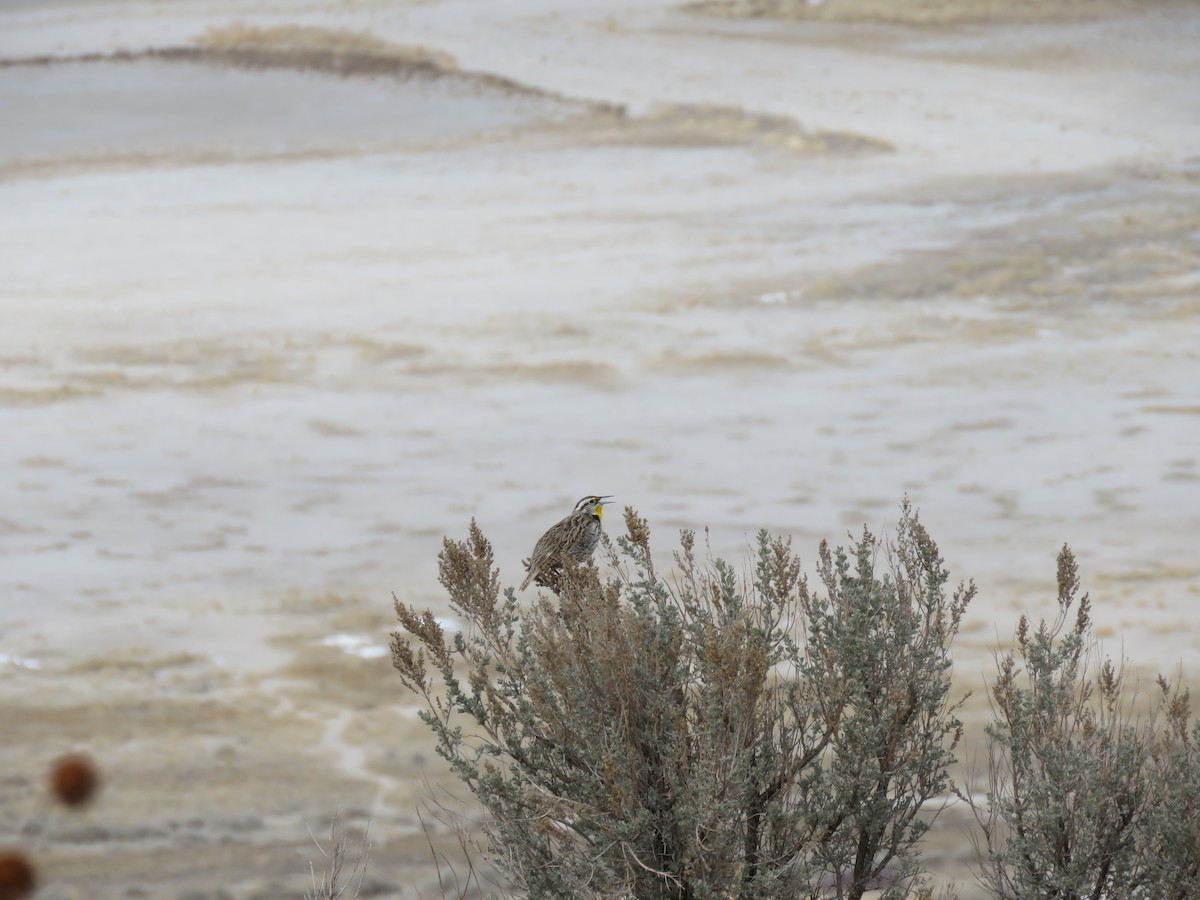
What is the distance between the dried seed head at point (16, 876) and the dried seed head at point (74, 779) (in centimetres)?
57

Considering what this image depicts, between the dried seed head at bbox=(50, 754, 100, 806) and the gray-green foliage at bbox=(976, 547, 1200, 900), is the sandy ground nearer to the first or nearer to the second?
the dried seed head at bbox=(50, 754, 100, 806)

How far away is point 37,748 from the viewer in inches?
268

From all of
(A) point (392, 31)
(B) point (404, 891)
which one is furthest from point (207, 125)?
(B) point (404, 891)

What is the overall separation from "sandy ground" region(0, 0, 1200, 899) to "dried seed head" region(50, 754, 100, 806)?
0.26 ft

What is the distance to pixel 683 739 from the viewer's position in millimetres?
3191

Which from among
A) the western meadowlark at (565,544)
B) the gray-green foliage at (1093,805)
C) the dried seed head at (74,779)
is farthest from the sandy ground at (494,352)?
the western meadowlark at (565,544)

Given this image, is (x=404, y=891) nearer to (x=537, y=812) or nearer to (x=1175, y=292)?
(x=537, y=812)

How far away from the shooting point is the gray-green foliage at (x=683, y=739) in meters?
3.15

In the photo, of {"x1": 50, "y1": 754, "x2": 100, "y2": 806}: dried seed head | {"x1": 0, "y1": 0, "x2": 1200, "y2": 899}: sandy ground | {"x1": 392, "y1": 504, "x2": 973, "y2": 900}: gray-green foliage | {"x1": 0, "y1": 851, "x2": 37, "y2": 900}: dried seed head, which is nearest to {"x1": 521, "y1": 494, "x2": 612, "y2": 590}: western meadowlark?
{"x1": 392, "y1": 504, "x2": 973, "y2": 900}: gray-green foliage

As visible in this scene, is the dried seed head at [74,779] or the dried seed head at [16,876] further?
the dried seed head at [74,779]

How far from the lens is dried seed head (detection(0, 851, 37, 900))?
544cm

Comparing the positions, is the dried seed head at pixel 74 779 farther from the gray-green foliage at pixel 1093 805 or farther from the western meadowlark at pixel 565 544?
the gray-green foliage at pixel 1093 805

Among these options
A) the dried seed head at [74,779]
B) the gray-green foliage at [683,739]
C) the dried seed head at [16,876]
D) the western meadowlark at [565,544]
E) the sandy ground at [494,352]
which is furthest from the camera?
the sandy ground at [494,352]

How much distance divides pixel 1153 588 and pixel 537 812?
19.5 ft
